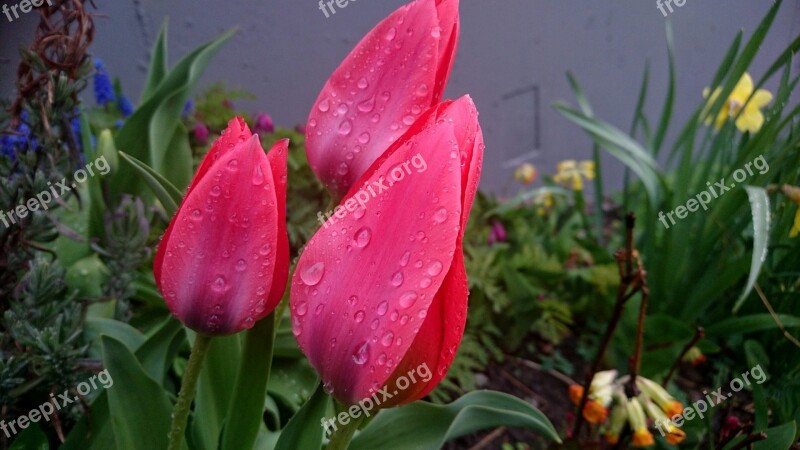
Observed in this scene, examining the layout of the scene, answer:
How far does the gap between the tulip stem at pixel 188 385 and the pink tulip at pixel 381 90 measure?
7.2 inches

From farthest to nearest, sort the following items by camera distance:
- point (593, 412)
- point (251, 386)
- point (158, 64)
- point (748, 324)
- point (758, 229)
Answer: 1. point (748, 324)
2. point (158, 64)
3. point (758, 229)
4. point (593, 412)
5. point (251, 386)

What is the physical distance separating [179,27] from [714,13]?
2.07m

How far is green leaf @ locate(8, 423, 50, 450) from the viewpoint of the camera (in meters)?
0.81

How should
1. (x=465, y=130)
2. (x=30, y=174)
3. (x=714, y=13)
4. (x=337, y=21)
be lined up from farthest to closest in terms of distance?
(x=714, y=13) → (x=337, y=21) → (x=30, y=174) → (x=465, y=130)

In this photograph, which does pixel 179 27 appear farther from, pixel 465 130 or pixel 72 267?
pixel 465 130

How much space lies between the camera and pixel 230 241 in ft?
1.60

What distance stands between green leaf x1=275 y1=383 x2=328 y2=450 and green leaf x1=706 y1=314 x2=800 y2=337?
44.9 inches

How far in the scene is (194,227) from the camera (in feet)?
1.60

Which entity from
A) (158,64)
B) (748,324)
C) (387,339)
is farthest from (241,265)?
(748,324)

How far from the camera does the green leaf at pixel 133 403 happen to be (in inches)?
26.5

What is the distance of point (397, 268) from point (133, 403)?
401 mm

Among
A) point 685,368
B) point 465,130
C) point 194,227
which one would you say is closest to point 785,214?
point 685,368

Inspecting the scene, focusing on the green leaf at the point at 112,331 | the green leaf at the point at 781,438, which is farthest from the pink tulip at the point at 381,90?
the green leaf at the point at 781,438

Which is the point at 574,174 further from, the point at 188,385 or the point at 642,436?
the point at 188,385
